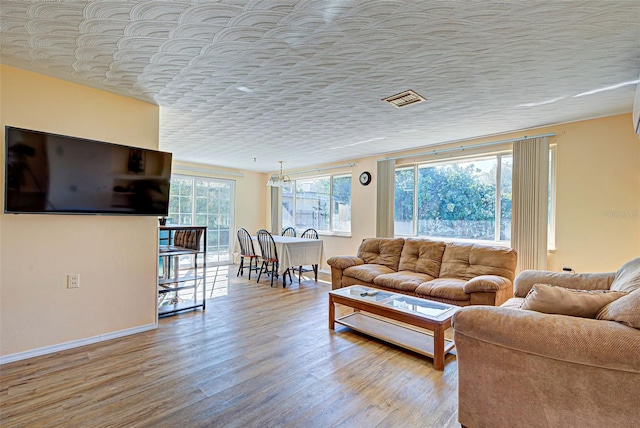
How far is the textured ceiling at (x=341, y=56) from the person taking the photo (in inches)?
63.1

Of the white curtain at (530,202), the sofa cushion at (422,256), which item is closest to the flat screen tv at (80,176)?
the sofa cushion at (422,256)

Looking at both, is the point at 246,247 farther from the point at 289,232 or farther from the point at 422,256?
the point at 422,256

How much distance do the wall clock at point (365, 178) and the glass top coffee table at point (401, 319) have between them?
8.41 feet

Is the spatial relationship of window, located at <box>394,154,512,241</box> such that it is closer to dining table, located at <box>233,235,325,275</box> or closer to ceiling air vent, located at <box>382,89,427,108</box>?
dining table, located at <box>233,235,325,275</box>

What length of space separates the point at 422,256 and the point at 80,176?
388 cm

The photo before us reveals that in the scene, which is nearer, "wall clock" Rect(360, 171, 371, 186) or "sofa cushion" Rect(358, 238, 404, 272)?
"sofa cushion" Rect(358, 238, 404, 272)

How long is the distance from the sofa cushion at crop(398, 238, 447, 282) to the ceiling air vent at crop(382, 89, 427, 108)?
1.99 m

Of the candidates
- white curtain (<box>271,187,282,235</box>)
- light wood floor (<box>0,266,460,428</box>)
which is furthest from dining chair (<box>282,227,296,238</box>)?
light wood floor (<box>0,266,460,428</box>)

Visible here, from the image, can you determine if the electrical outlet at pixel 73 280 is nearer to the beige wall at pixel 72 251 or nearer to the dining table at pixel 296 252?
the beige wall at pixel 72 251

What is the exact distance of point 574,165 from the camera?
130 inches

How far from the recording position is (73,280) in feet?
8.39

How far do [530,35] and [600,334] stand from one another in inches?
66.7

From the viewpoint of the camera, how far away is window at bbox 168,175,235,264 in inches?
238

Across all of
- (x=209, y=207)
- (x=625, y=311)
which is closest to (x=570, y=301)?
(x=625, y=311)
